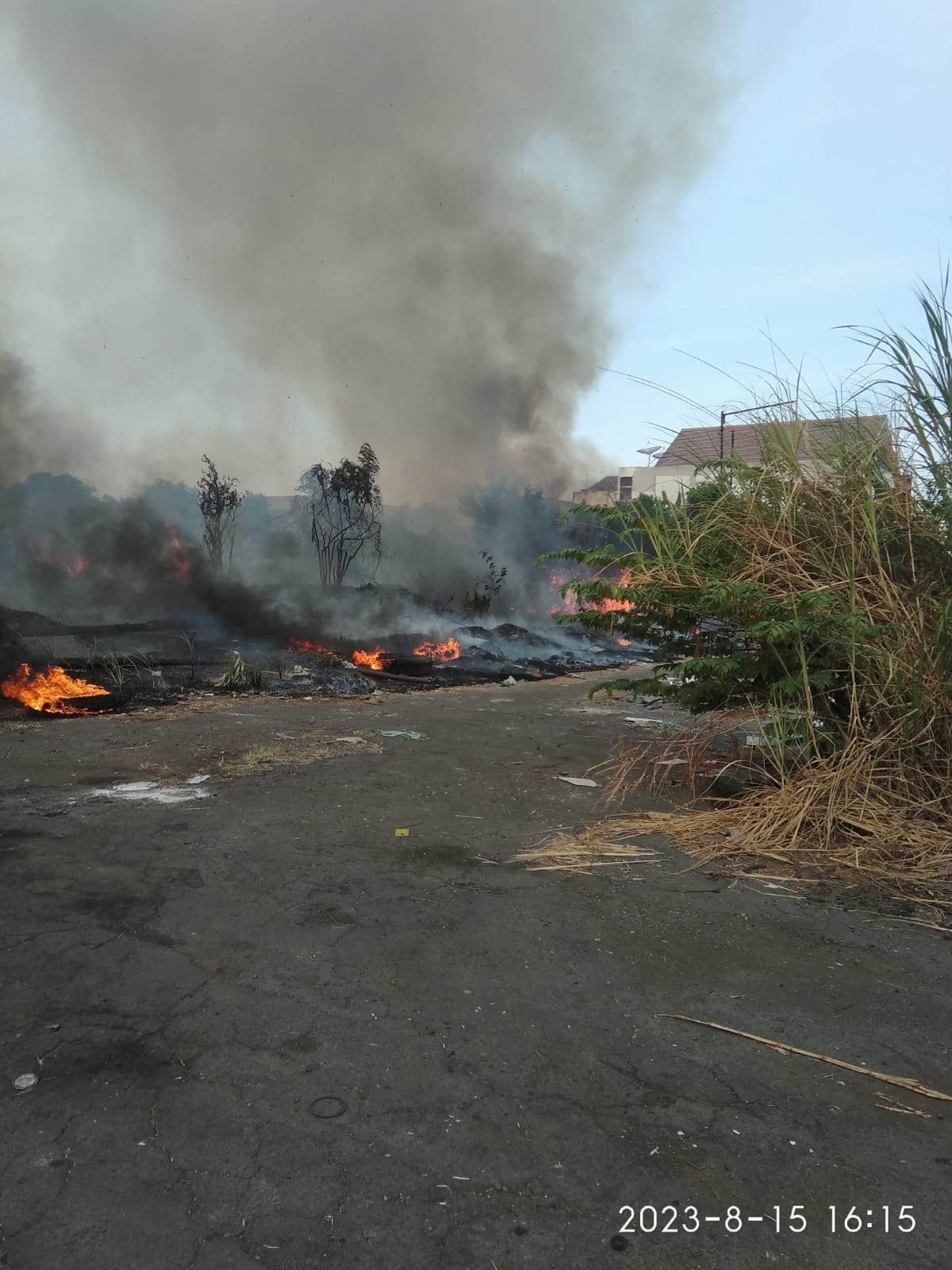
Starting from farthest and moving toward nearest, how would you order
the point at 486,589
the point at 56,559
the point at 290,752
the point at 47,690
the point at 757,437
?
1. the point at 486,589
2. the point at 56,559
3. the point at 47,690
4. the point at 290,752
5. the point at 757,437

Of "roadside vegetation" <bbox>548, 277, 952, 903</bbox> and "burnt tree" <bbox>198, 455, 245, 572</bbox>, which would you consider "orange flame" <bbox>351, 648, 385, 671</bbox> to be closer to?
"burnt tree" <bbox>198, 455, 245, 572</bbox>

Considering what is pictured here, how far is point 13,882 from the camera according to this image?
3193 millimetres

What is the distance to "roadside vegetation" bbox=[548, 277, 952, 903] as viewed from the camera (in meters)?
3.68

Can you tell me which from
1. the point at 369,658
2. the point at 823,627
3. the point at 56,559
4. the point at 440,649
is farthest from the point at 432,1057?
the point at 56,559

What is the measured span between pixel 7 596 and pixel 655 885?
14.9m

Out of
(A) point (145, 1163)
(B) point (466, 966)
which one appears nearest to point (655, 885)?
(B) point (466, 966)

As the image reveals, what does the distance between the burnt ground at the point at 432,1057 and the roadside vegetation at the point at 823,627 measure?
66 cm

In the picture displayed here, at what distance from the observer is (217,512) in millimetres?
16625

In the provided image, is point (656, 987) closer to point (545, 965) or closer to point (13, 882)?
point (545, 965)

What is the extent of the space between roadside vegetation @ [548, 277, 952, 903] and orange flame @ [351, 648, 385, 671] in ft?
25.0

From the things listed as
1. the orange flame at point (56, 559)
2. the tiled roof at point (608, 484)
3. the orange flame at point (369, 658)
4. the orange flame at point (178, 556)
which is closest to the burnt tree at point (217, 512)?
the orange flame at point (178, 556)

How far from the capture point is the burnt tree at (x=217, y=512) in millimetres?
16438

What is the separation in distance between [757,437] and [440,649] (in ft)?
34.9

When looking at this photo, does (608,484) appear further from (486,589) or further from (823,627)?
(823,627)
